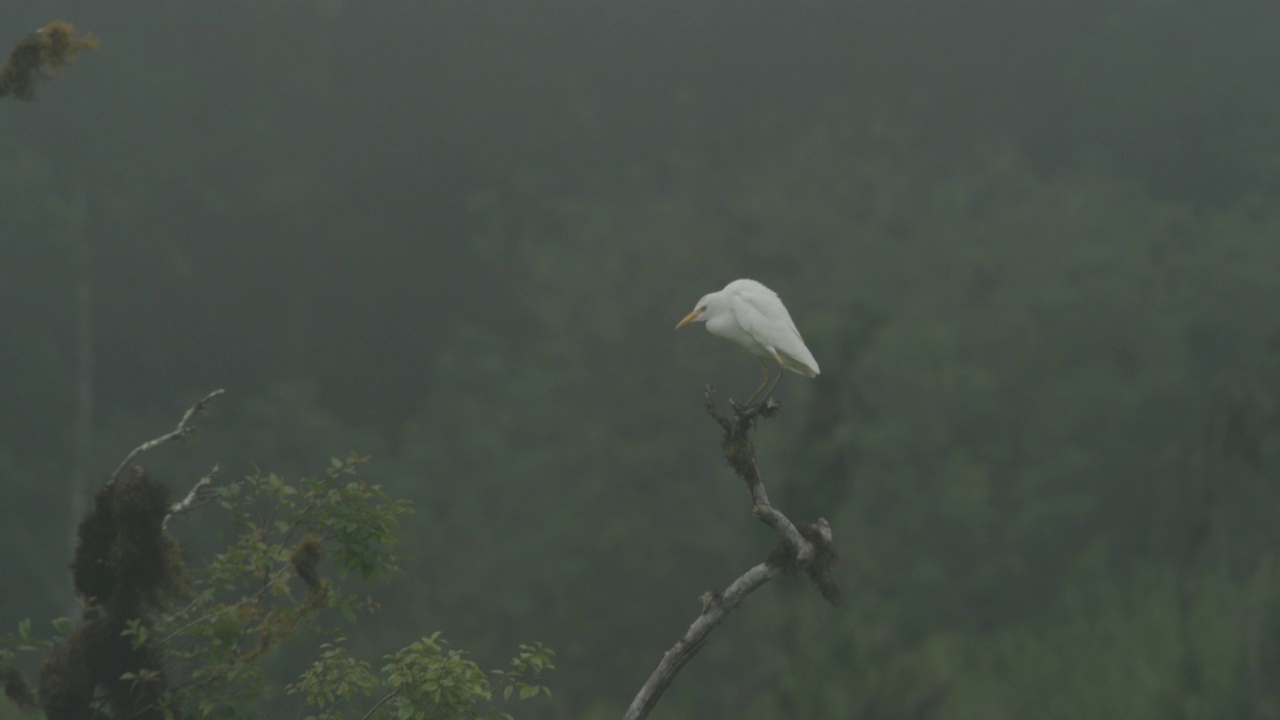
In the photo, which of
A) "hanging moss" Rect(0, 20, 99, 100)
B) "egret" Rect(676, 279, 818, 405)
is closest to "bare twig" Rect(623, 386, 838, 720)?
"egret" Rect(676, 279, 818, 405)

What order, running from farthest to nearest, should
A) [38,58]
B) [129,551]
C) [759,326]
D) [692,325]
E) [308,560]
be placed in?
[692,325] → [759,326] → [38,58] → [308,560] → [129,551]

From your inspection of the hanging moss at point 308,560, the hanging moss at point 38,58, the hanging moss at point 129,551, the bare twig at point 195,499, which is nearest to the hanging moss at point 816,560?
the hanging moss at point 308,560

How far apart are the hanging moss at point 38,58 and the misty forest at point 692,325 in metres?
9.16

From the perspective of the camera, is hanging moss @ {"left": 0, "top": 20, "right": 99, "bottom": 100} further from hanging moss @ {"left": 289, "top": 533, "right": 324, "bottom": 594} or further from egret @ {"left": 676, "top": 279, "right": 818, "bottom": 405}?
egret @ {"left": 676, "top": 279, "right": 818, "bottom": 405}

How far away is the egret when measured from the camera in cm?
489

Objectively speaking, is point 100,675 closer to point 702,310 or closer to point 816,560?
point 816,560

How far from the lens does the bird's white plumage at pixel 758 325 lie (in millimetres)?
4895

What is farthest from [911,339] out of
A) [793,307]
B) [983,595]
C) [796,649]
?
[796,649]

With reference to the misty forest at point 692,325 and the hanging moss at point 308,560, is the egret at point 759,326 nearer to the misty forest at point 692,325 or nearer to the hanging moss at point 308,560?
the hanging moss at point 308,560

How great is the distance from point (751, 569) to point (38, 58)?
93.5 inches

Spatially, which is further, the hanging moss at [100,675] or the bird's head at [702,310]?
the bird's head at [702,310]

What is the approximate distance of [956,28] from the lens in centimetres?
2492

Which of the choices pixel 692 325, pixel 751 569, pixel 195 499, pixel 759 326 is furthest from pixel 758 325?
pixel 692 325

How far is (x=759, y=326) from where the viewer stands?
16.1 ft
